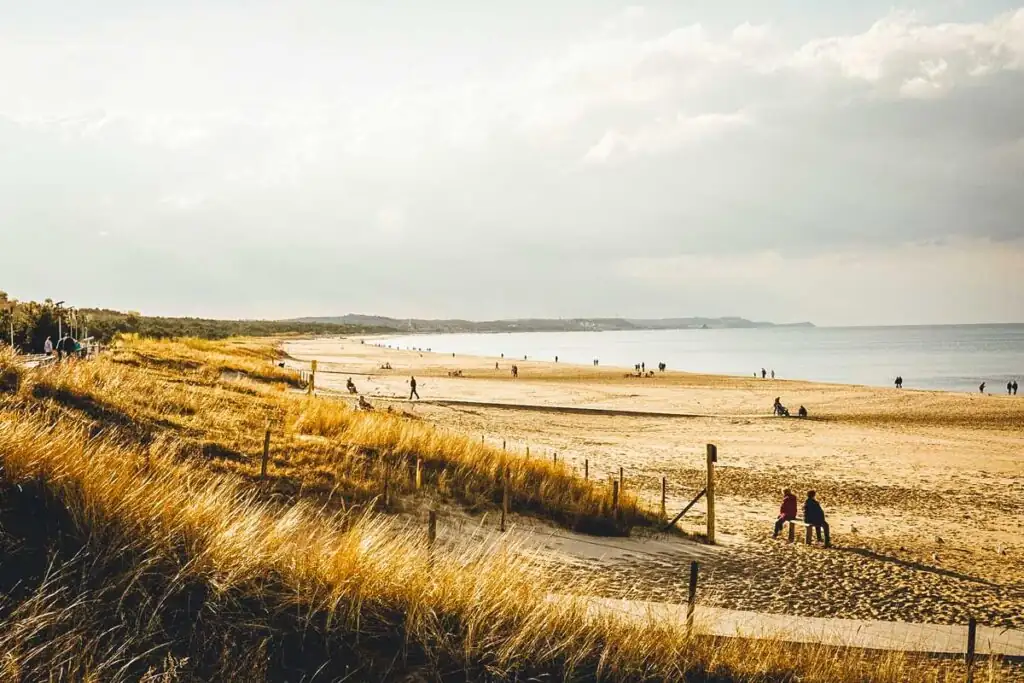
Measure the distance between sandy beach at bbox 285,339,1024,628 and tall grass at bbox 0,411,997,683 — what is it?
4186 millimetres

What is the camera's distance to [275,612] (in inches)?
190

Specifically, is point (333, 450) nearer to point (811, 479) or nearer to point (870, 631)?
point (870, 631)

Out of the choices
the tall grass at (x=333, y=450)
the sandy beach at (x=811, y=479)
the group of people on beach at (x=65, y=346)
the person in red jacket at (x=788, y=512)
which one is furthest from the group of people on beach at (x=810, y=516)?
the group of people on beach at (x=65, y=346)

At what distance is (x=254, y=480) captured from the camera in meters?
11.6

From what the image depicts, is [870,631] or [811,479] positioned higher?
[870,631]

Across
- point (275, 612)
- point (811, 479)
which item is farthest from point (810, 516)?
point (275, 612)

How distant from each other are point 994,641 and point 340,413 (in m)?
14.3

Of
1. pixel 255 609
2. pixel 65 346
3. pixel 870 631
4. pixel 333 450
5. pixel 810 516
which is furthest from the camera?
pixel 65 346

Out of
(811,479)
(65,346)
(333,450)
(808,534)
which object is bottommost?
(811,479)

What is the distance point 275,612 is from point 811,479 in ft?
72.4

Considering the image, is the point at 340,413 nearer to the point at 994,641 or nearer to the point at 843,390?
the point at 994,641

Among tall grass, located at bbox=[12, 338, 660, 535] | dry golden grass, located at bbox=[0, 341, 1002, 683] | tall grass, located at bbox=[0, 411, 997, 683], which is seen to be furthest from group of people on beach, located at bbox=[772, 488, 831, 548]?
tall grass, located at bbox=[0, 411, 997, 683]

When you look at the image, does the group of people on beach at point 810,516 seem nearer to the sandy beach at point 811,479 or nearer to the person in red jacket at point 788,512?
the person in red jacket at point 788,512

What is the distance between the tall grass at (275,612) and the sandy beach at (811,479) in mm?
4186
